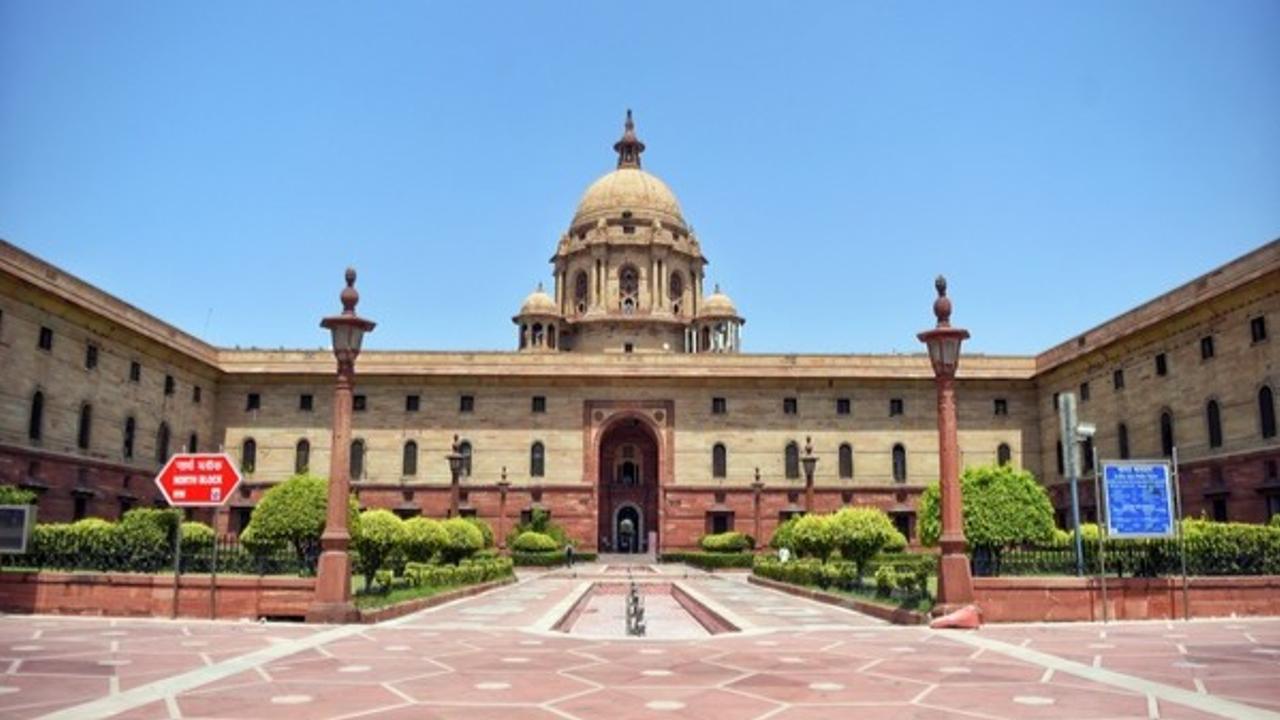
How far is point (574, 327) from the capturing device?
188 feet

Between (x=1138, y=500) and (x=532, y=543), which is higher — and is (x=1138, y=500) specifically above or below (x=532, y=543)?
above

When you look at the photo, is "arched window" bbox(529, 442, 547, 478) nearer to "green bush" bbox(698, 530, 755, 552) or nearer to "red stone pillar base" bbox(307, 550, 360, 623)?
"green bush" bbox(698, 530, 755, 552)

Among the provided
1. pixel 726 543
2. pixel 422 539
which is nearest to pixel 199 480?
pixel 422 539

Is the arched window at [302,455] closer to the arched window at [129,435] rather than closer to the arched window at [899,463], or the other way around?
the arched window at [129,435]

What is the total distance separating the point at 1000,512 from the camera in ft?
67.4

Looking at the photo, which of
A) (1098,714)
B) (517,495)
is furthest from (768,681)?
(517,495)

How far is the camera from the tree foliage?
66.4 ft

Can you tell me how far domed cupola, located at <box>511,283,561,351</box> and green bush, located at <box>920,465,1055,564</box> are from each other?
36696 mm

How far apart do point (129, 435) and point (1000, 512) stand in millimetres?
30718

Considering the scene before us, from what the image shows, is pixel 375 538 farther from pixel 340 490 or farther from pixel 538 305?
pixel 538 305

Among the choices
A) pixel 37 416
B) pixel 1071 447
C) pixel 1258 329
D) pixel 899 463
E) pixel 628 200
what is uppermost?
pixel 628 200

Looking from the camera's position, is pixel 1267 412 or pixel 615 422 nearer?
pixel 1267 412

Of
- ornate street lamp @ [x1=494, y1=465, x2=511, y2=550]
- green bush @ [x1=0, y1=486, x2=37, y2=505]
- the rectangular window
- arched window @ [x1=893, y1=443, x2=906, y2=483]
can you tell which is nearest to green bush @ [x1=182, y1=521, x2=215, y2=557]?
green bush @ [x1=0, y1=486, x2=37, y2=505]

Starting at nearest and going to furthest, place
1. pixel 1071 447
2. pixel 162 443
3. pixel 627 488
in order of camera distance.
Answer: pixel 1071 447 → pixel 162 443 → pixel 627 488
